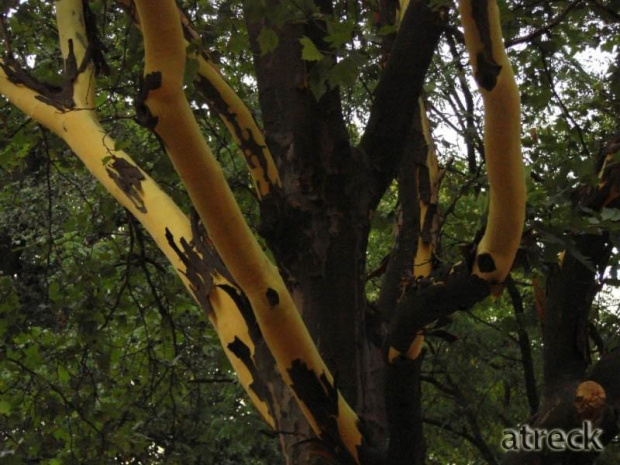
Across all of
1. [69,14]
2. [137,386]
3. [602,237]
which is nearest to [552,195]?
[602,237]

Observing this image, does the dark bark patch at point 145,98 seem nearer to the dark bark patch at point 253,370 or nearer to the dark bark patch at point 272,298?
the dark bark patch at point 272,298

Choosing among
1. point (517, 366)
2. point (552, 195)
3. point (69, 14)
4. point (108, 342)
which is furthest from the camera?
point (517, 366)

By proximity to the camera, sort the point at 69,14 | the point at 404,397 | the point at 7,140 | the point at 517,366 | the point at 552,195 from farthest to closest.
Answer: the point at 517,366
the point at 7,140
the point at 69,14
the point at 552,195
the point at 404,397

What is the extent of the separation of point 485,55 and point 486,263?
0.70 meters

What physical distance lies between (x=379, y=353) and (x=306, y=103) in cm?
108

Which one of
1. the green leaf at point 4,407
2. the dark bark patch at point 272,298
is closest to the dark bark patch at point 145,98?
the dark bark patch at point 272,298

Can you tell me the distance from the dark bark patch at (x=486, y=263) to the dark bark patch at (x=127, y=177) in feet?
4.67

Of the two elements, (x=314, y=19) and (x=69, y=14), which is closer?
(x=314, y=19)

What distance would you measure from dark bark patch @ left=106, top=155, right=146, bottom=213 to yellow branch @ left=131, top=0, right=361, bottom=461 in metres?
0.96

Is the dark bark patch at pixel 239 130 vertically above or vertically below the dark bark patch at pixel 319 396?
above

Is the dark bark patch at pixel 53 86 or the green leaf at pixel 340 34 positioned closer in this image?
the green leaf at pixel 340 34

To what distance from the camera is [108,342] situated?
6281 mm

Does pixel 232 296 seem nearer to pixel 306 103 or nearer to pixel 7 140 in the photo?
pixel 306 103

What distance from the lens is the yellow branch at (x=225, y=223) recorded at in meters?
2.41
